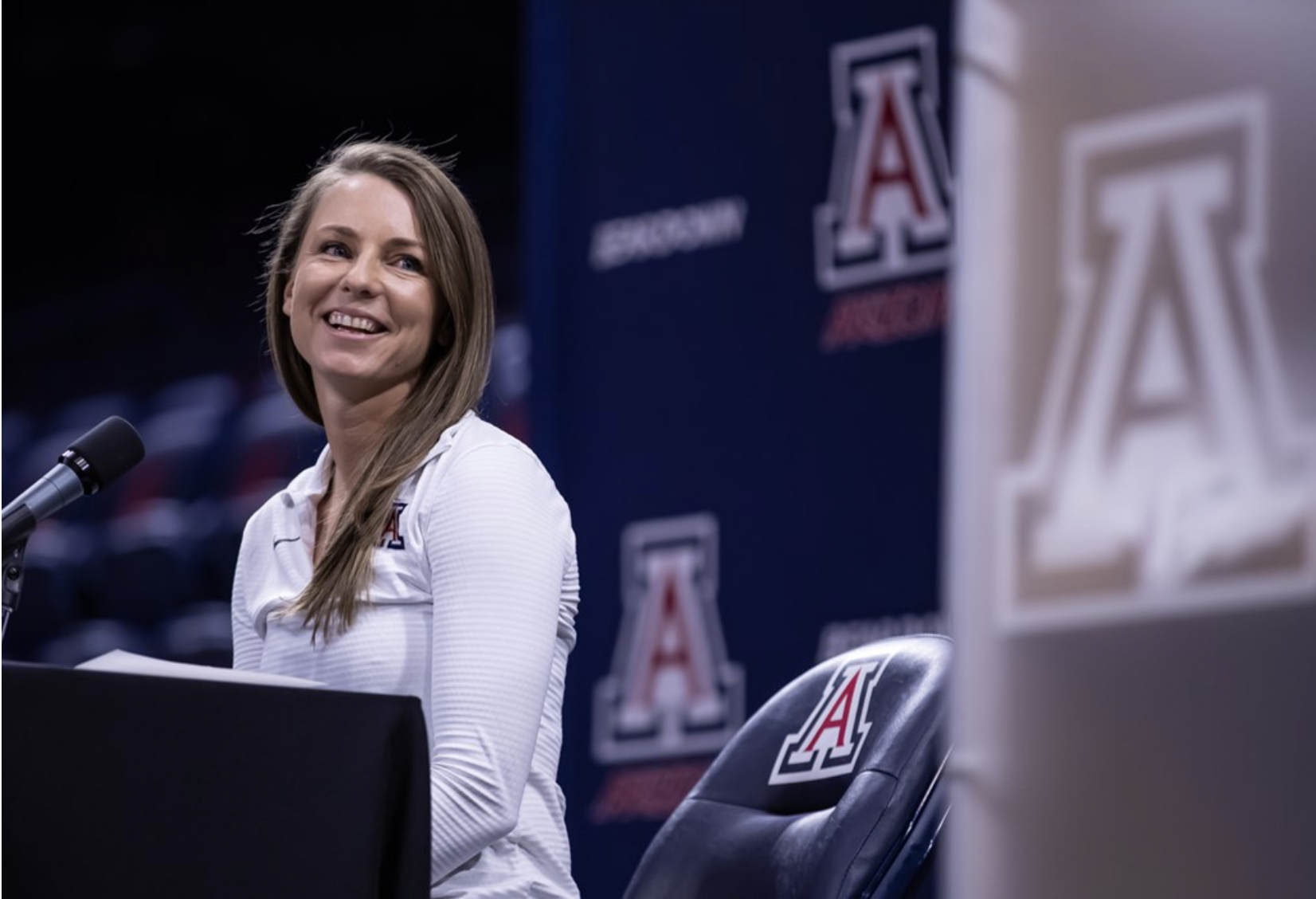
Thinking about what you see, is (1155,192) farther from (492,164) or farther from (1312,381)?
(492,164)

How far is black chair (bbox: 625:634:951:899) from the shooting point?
1.89 metres

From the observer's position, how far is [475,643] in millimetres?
1825

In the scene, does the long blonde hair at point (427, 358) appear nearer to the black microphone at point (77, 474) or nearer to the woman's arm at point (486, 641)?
the woman's arm at point (486, 641)

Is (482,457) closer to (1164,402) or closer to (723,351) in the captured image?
(1164,402)

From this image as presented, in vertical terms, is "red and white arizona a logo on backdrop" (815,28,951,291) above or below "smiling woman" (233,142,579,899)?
above

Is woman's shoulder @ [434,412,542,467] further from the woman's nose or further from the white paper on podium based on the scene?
the white paper on podium

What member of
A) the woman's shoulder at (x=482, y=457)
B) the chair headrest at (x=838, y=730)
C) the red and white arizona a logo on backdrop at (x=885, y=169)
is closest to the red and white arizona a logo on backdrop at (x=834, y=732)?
the chair headrest at (x=838, y=730)

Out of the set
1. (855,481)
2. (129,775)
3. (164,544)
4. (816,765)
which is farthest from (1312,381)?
(164,544)

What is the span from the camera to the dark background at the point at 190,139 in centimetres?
852

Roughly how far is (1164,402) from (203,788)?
0.79 meters

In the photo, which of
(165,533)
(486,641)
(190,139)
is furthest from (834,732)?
(190,139)

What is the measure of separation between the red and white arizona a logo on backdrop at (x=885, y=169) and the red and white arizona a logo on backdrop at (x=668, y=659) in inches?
20.1

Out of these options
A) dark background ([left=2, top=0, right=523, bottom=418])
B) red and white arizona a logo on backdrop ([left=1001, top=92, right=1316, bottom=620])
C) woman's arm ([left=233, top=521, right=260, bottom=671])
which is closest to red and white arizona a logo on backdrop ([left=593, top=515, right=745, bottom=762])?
woman's arm ([left=233, top=521, right=260, bottom=671])

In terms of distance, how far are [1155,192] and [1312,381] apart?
16 cm
